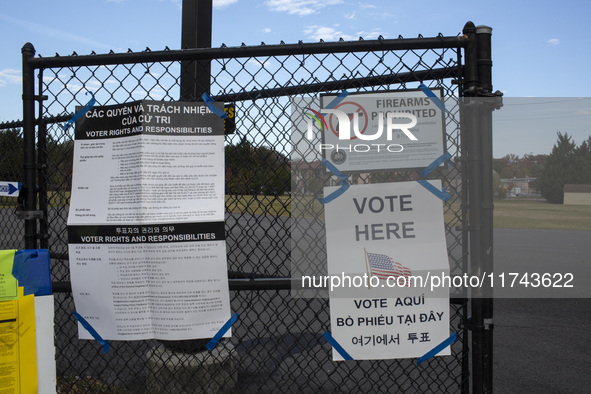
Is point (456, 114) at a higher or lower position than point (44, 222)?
higher

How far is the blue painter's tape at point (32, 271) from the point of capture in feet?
8.51

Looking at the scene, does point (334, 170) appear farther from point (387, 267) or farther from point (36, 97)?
point (36, 97)

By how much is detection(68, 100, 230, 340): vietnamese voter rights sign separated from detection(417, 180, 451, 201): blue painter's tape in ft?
3.46

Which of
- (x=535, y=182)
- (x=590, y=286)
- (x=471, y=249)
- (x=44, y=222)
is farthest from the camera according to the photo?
(x=535, y=182)

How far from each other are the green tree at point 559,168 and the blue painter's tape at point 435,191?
10.4 metres

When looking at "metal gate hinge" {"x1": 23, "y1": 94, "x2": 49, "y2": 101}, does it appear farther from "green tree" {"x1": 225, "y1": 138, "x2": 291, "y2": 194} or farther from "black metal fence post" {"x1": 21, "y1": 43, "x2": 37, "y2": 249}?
"green tree" {"x1": 225, "y1": 138, "x2": 291, "y2": 194}

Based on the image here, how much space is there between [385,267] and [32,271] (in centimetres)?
188

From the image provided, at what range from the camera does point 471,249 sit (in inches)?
98.2

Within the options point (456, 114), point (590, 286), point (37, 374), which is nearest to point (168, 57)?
point (456, 114)

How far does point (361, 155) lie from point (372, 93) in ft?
1.06

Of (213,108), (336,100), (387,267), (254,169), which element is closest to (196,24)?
(213,108)

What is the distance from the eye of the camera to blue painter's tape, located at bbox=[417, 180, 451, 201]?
252 cm

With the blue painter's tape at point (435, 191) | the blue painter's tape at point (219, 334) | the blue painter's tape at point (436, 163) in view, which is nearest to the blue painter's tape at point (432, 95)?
the blue painter's tape at point (436, 163)

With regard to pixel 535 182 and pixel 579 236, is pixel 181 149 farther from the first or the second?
pixel 579 236
